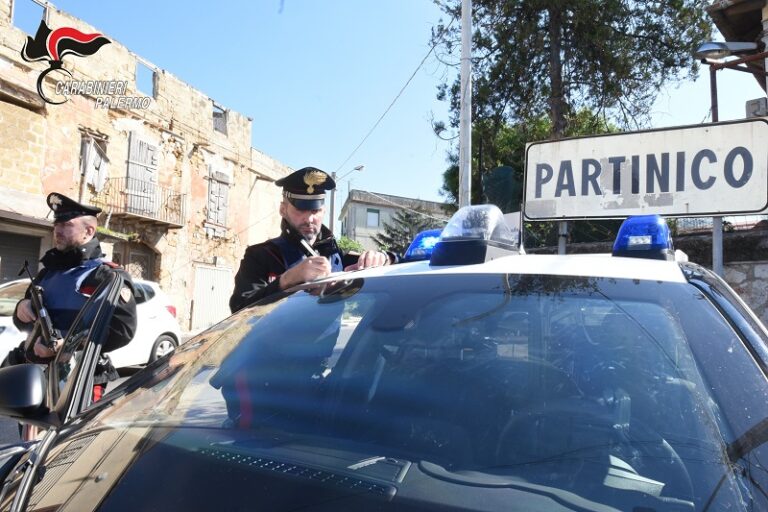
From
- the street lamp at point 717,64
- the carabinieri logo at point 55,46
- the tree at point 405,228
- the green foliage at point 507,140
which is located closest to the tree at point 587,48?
the green foliage at point 507,140

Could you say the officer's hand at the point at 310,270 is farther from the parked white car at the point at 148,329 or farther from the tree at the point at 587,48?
the tree at the point at 587,48

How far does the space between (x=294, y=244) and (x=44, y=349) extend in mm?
1308

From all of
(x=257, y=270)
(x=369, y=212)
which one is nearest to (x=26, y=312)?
(x=257, y=270)

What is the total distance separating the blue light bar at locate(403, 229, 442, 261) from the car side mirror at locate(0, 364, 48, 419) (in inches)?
48.6

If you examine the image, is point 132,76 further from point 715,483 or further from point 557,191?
point 715,483

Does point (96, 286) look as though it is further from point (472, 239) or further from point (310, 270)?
point (472, 239)

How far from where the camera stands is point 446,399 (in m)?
1.23

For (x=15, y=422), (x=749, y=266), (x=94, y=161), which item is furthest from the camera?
(x=94, y=161)

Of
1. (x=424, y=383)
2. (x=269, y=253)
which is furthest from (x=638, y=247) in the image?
(x=269, y=253)

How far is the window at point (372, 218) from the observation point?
4500 cm

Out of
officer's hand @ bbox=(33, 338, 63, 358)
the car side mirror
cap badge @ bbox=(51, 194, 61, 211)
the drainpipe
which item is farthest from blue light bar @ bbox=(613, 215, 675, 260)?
the drainpipe

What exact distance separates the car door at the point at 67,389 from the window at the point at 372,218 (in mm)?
43225

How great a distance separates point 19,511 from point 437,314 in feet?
3.18

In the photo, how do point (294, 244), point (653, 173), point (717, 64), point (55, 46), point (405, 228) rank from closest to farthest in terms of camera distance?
point (294, 244) < point (653, 173) < point (717, 64) < point (55, 46) < point (405, 228)
